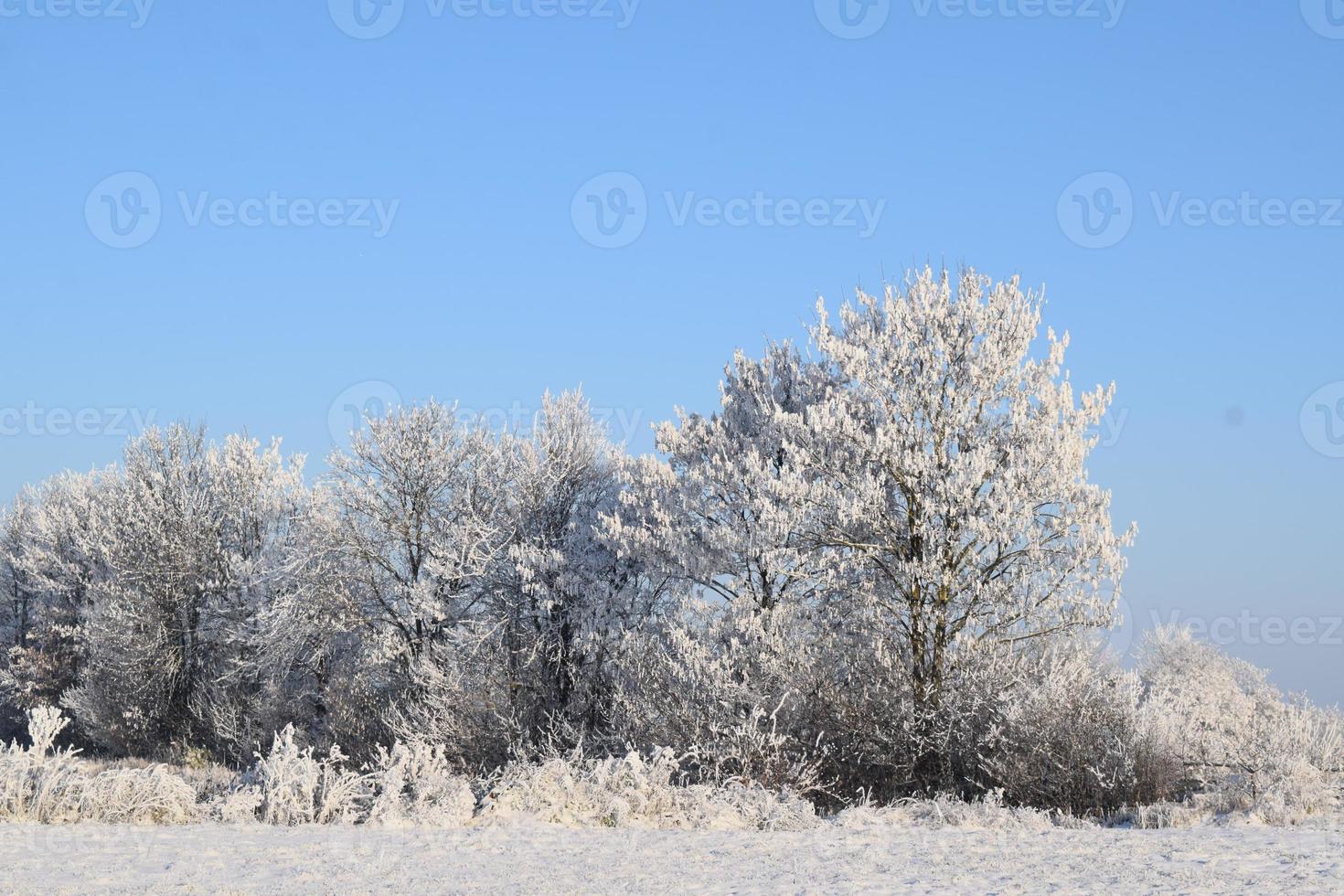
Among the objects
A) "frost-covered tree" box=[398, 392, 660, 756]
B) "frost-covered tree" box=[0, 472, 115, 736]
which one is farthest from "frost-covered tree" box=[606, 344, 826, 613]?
"frost-covered tree" box=[0, 472, 115, 736]

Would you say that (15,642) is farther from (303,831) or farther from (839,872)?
(839,872)

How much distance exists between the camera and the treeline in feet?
55.4

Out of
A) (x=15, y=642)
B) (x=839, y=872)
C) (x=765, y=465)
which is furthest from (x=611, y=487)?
(x=15, y=642)

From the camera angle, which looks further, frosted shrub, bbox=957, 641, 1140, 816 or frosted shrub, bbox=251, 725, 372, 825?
frosted shrub, bbox=957, 641, 1140, 816

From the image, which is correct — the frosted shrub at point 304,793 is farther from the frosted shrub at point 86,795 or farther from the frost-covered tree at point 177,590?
the frost-covered tree at point 177,590

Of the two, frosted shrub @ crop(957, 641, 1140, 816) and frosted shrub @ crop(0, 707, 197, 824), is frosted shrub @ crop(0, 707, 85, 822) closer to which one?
frosted shrub @ crop(0, 707, 197, 824)

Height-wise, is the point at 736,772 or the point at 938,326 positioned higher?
the point at 938,326

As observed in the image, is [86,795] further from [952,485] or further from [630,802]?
[952,485]

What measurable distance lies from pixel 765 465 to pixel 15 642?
111ft

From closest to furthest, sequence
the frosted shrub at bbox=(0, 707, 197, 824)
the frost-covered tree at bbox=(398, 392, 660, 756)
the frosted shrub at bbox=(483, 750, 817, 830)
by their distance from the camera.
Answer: the frosted shrub at bbox=(483, 750, 817, 830)
the frosted shrub at bbox=(0, 707, 197, 824)
the frost-covered tree at bbox=(398, 392, 660, 756)

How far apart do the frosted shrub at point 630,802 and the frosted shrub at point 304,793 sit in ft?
4.94

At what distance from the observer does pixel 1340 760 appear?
48.8ft

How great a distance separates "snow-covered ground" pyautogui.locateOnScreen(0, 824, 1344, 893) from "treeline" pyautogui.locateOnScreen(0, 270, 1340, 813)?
381 cm

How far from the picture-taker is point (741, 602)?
19578 mm
